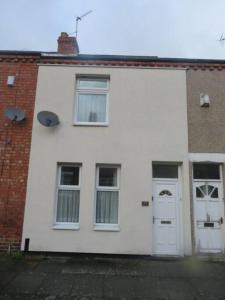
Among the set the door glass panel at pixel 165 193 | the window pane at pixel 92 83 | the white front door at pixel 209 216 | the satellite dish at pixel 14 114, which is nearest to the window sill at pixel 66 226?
the door glass panel at pixel 165 193

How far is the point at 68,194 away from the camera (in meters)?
8.24

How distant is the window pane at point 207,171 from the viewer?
841 centimetres

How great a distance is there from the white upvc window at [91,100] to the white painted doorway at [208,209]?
10.7 feet

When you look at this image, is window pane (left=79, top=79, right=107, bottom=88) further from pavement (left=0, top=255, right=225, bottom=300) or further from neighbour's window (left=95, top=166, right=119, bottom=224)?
pavement (left=0, top=255, right=225, bottom=300)

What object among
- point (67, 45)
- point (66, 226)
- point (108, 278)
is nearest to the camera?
point (108, 278)

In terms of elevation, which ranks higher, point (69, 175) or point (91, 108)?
point (91, 108)

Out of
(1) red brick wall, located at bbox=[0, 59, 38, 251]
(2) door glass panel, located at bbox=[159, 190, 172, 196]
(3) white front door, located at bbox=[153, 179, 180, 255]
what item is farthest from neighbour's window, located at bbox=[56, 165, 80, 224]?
(2) door glass panel, located at bbox=[159, 190, 172, 196]

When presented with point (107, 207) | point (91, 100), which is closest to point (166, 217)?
point (107, 207)

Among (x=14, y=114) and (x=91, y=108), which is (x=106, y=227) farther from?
(x=14, y=114)

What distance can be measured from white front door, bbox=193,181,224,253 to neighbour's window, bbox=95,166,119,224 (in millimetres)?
2270

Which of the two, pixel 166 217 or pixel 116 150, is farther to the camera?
pixel 116 150

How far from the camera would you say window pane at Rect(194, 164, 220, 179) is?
27.6 feet

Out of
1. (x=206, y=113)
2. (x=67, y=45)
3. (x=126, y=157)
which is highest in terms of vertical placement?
(x=67, y=45)

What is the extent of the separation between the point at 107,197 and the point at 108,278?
2.69 meters
